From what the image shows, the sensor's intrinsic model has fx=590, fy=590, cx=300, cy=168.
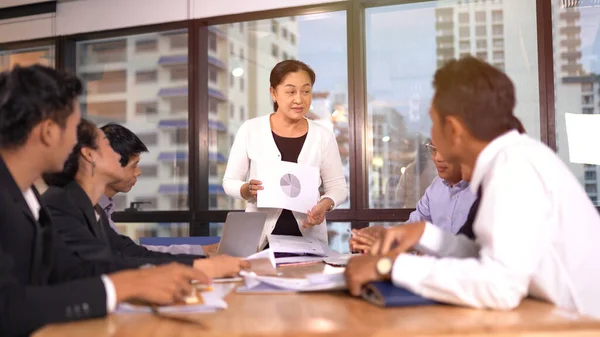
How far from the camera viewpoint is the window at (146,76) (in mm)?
5804

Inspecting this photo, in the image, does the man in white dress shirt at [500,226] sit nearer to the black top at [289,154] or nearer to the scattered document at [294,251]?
the scattered document at [294,251]

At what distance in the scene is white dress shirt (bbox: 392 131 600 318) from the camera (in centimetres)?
128

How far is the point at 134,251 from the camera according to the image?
254 centimetres

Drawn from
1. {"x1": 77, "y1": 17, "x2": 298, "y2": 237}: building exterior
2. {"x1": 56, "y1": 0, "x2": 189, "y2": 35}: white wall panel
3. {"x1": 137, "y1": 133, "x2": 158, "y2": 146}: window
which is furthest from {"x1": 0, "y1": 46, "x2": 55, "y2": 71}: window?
{"x1": 137, "y1": 133, "x2": 158, "y2": 146}: window

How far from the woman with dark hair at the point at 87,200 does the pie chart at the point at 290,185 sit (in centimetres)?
67

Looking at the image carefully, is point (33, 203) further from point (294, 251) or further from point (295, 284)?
point (294, 251)

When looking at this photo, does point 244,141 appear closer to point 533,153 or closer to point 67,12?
point 533,153

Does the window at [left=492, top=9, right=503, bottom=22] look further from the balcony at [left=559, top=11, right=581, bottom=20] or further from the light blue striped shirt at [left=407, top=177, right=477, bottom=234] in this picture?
the light blue striped shirt at [left=407, top=177, right=477, bottom=234]

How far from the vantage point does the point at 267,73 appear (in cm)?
558

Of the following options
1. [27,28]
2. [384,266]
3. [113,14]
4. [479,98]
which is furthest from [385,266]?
[27,28]

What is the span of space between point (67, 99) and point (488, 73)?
1069 millimetres

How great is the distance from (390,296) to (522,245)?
1.02 feet

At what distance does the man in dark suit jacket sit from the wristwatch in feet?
1.44

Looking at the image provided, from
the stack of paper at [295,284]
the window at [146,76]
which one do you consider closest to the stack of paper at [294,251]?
the stack of paper at [295,284]
